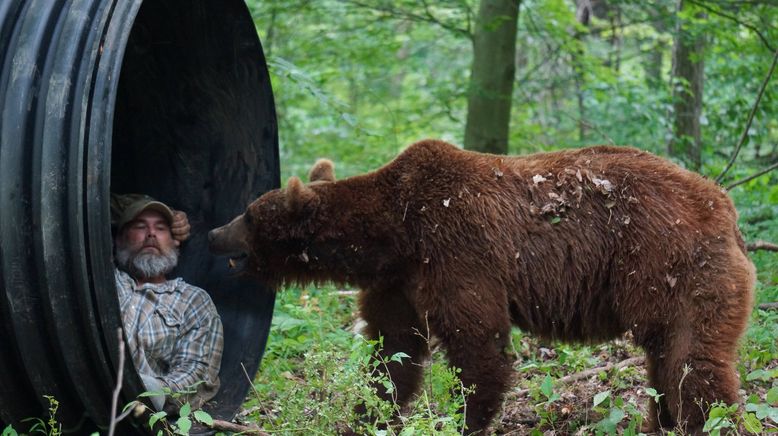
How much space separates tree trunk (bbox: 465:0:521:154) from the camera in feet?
32.5

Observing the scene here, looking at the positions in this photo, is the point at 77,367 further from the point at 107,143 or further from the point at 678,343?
the point at 678,343

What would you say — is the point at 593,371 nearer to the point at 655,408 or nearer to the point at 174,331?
the point at 655,408

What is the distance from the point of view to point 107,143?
4.37m

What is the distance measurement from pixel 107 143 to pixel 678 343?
124 inches

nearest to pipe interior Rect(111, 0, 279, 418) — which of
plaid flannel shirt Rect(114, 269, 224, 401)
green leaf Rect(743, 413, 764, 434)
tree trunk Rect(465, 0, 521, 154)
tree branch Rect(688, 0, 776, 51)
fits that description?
plaid flannel shirt Rect(114, 269, 224, 401)

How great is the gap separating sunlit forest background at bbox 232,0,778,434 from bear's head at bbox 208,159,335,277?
0.72 metres

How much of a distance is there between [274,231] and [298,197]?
32 cm

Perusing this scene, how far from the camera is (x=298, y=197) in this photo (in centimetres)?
558

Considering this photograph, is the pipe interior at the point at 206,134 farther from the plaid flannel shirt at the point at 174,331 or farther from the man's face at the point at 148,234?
the man's face at the point at 148,234

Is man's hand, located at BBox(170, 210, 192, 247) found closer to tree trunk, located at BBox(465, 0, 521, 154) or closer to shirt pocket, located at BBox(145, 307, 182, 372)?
shirt pocket, located at BBox(145, 307, 182, 372)

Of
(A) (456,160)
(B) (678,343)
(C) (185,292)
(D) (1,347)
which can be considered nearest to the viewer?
(D) (1,347)

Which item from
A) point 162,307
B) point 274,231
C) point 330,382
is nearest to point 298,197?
point 274,231

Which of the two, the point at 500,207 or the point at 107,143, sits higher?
Result: the point at 107,143

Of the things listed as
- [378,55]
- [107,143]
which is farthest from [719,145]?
[107,143]
